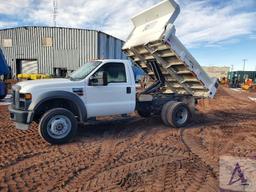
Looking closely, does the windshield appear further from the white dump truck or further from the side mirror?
the side mirror

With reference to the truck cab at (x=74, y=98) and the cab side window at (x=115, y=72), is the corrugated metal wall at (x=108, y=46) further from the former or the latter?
the truck cab at (x=74, y=98)

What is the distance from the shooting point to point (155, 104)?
27.8ft

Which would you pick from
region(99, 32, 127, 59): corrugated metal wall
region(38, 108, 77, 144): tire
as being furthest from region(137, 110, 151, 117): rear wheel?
region(99, 32, 127, 59): corrugated metal wall

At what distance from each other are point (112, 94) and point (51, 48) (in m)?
22.7

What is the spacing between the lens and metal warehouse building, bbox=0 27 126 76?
26.9 meters

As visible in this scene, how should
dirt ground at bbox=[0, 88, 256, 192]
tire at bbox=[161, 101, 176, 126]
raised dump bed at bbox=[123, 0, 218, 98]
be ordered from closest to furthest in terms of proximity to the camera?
dirt ground at bbox=[0, 88, 256, 192]
raised dump bed at bbox=[123, 0, 218, 98]
tire at bbox=[161, 101, 176, 126]

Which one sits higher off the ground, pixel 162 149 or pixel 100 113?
pixel 100 113

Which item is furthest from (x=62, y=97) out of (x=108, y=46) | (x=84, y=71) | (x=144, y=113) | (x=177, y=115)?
(x=108, y=46)

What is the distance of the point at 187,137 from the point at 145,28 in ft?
12.6

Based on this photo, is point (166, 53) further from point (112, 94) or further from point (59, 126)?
point (59, 126)

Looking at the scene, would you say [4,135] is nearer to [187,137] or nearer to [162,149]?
[162,149]

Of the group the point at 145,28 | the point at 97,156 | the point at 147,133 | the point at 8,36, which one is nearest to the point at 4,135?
the point at 97,156

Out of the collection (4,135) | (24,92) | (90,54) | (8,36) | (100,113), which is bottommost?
(4,135)

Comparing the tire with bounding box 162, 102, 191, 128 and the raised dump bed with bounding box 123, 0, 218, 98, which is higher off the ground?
the raised dump bed with bounding box 123, 0, 218, 98
